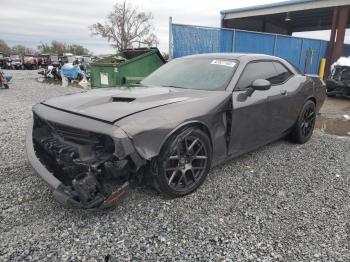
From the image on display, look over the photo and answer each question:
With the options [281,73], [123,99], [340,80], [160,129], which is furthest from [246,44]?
[160,129]

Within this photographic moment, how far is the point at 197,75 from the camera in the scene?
354 centimetres

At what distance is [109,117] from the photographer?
2361 millimetres

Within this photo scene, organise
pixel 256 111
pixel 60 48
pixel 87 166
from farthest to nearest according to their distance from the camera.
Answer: pixel 60 48 < pixel 256 111 < pixel 87 166

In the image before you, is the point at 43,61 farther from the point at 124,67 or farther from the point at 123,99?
the point at 123,99

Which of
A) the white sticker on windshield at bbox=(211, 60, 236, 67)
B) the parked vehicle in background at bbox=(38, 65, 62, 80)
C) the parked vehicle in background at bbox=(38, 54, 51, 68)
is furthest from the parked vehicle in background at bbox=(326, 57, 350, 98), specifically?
the parked vehicle in background at bbox=(38, 54, 51, 68)

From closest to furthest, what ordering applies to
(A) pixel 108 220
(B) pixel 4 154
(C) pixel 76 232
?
(C) pixel 76 232 < (A) pixel 108 220 < (B) pixel 4 154

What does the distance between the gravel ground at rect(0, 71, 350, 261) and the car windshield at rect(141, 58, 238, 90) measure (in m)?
1.07

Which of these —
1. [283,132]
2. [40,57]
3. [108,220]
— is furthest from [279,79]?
[40,57]

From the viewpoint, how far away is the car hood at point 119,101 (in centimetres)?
246

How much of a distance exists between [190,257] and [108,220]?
2.63ft

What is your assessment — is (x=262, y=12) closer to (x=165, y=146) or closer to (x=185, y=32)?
(x=185, y=32)

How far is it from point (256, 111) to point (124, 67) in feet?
17.1

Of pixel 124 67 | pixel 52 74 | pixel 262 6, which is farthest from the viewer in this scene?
pixel 52 74

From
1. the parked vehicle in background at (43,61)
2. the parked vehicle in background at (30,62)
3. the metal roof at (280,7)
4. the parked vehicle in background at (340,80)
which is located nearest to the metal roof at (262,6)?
the metal roof at (280,7)
